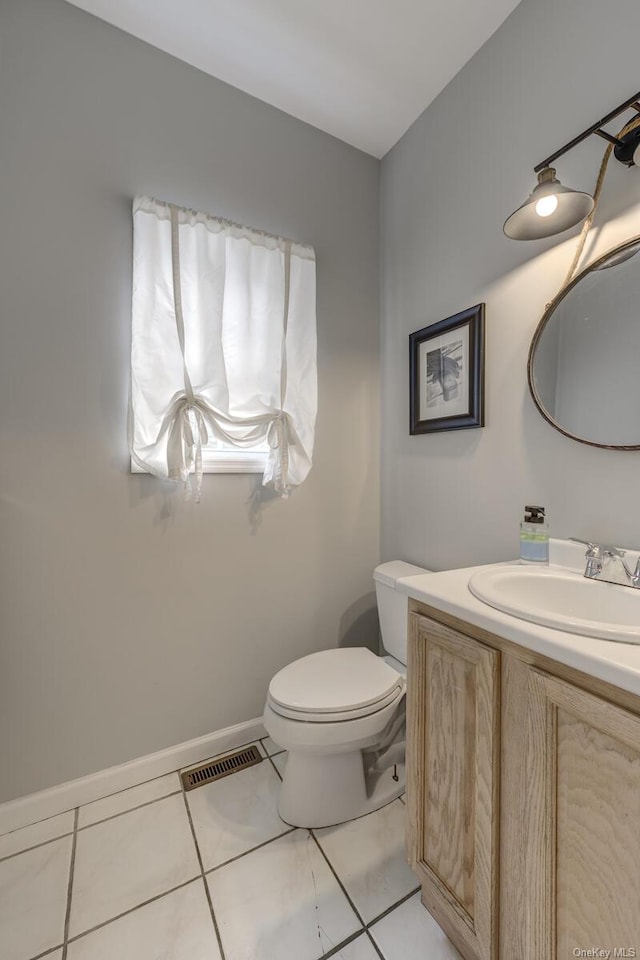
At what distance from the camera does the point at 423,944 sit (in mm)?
952

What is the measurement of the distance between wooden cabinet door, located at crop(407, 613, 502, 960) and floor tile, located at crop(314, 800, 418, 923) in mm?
109

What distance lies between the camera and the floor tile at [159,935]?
3.07 feet

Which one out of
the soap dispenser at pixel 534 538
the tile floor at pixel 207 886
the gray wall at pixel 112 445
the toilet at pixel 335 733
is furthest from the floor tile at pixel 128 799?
the soap dispenser at pixel 534 538

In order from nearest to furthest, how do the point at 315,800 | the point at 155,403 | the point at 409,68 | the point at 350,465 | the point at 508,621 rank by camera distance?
the point at 508,621 < the point at 315,800 < the point at 155,403 < the point at 409,68 < the point at 350,465

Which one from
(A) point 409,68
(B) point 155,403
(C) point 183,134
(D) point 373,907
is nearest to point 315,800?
(D) point 373,907

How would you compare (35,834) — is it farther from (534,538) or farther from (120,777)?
(534,538)

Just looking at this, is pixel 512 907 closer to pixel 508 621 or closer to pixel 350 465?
pixel 508 621

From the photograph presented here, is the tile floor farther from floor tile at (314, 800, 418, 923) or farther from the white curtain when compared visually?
the white curtain

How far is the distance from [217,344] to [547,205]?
42.7 inches

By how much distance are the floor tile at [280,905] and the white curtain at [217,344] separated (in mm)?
1142

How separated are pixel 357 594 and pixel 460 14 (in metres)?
2.18

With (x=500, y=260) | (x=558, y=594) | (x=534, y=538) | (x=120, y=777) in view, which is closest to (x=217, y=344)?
(x=500, y=260)

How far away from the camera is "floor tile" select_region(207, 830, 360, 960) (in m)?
0.95

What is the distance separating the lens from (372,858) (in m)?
1.16
